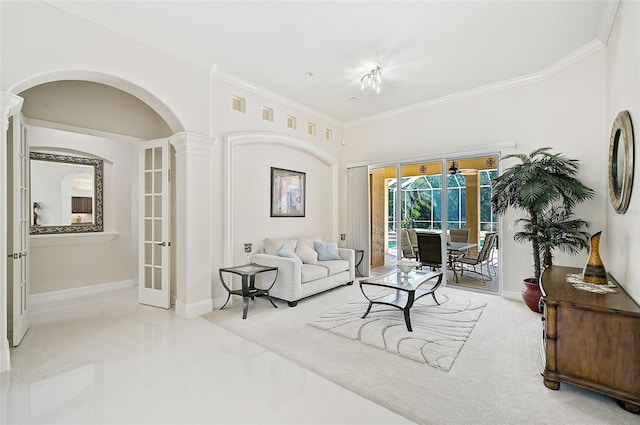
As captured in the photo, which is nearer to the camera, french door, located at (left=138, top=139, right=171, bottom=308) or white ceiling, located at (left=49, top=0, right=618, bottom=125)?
white ceiling, located at (left=49, top=0, right=618, bottom=125)

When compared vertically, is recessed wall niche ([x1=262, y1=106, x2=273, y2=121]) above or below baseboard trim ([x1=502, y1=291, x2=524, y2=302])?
above

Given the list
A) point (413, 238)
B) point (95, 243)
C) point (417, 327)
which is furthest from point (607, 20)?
point (95, 243)

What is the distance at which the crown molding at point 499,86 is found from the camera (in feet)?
12.8

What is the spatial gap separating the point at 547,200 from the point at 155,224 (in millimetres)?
5245

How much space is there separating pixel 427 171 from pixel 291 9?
12.4 ft

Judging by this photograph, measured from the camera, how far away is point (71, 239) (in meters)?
4.89

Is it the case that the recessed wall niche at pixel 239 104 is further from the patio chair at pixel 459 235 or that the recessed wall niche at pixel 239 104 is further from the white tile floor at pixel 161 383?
the patio chair at pixel 459 235

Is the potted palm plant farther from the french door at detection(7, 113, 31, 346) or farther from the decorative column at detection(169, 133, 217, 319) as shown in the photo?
the french door at detection(7, 113, 31, 346)

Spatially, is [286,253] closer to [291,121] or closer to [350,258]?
[350,258]

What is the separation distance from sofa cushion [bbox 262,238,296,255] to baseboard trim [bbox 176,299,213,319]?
1.22 meters

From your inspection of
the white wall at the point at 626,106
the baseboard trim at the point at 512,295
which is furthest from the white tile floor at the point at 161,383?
the baseboard trim at the point at 512,295

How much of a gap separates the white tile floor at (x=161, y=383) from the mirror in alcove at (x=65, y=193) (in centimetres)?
194

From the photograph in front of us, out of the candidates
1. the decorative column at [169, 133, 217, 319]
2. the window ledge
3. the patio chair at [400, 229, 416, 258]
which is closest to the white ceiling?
the decorative column at [169, 133, 217, 319]

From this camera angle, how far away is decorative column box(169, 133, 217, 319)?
13.1 ft
